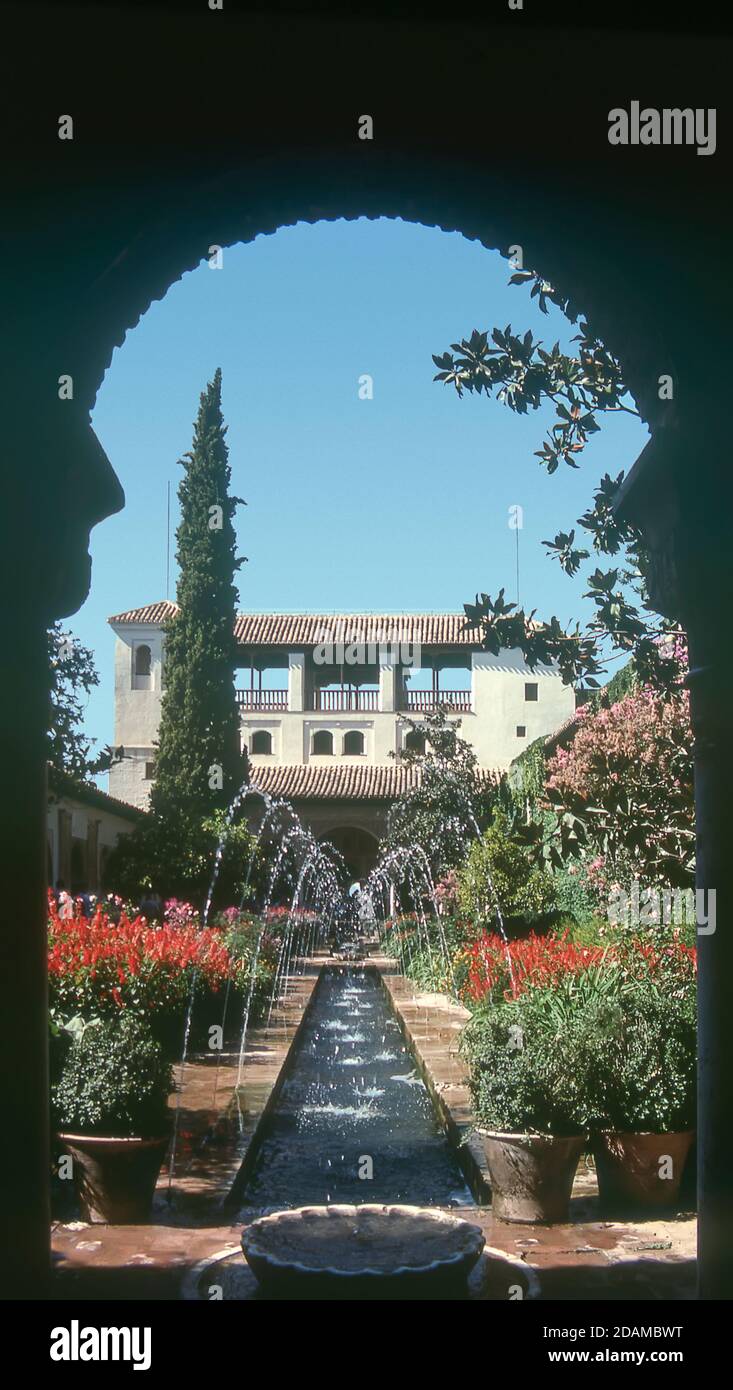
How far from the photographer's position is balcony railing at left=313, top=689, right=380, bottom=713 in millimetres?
39281

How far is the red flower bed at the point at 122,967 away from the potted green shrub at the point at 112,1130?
1.66m

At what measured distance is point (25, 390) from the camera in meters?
3.29

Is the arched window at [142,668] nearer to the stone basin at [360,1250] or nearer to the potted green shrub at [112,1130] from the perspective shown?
the potted green shrub at [112,1130]

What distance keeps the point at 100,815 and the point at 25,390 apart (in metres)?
25.0

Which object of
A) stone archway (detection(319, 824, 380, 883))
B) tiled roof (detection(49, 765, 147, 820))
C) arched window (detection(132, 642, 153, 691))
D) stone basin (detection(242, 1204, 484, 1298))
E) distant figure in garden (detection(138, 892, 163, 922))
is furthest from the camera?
arched window (detection(132, 642, 153, 691))

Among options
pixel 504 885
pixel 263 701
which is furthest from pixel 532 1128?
pixel 263 701

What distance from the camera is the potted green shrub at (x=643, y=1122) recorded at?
549 cm

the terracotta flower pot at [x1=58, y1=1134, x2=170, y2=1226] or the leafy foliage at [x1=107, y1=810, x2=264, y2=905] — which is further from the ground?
the leafy foliage at [x1=107, y1=810, x2=264, y2=905]

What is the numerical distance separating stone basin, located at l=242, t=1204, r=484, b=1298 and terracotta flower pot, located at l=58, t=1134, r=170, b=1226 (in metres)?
1.05

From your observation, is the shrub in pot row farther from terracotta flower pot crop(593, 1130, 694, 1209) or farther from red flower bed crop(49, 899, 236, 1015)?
red flower bed crop(49, 899, 236, 1015)

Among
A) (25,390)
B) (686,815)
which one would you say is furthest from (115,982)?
(25,390)

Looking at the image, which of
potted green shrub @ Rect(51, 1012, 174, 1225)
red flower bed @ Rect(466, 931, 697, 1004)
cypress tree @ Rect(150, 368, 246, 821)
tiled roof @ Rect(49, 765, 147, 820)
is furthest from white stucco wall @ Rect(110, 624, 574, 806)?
potted green shrub @ Rect(51, 1012, 174, 1225)

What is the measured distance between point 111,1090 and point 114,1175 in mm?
356

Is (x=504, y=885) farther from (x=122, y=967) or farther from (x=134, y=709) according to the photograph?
(x=134, y=709)
